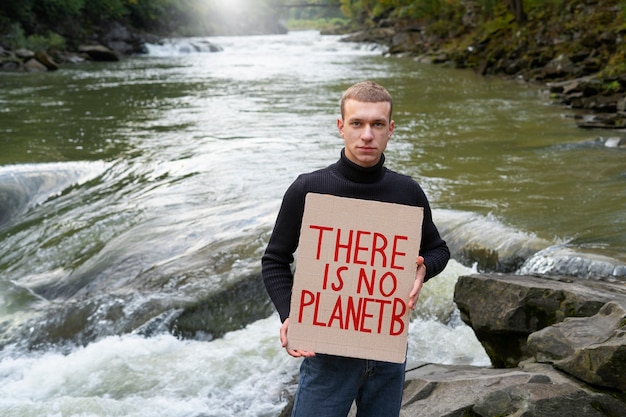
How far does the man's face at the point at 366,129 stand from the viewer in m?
2.57

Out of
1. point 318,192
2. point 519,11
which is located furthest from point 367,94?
point 519,11

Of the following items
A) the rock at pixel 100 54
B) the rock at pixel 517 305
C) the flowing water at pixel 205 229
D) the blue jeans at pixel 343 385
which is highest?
the blue jeans at pixel 343 385

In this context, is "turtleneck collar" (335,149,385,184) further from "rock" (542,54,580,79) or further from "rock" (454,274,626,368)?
"rock" (542,54,580,79)

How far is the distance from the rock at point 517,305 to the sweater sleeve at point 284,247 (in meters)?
2.16

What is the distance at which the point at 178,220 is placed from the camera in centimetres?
823

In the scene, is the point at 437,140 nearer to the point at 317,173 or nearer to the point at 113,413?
the point at 113,413

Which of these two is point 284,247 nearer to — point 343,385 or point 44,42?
point 343,385

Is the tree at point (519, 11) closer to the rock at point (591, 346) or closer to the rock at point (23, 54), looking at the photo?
the rock at point (23, 54)

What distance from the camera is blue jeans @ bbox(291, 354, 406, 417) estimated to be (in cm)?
259

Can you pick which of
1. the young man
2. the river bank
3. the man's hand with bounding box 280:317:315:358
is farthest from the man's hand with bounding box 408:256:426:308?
the river bank

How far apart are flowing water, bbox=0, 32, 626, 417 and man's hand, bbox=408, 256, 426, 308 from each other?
2.59 meters

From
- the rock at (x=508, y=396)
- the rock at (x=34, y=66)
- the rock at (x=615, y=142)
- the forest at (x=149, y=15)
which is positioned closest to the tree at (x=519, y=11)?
the forest at (x=149, y=15)

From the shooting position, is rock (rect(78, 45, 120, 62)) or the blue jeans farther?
rock (rect(78, 45, 120, 62))

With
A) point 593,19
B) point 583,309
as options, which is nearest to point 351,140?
point 583,309
